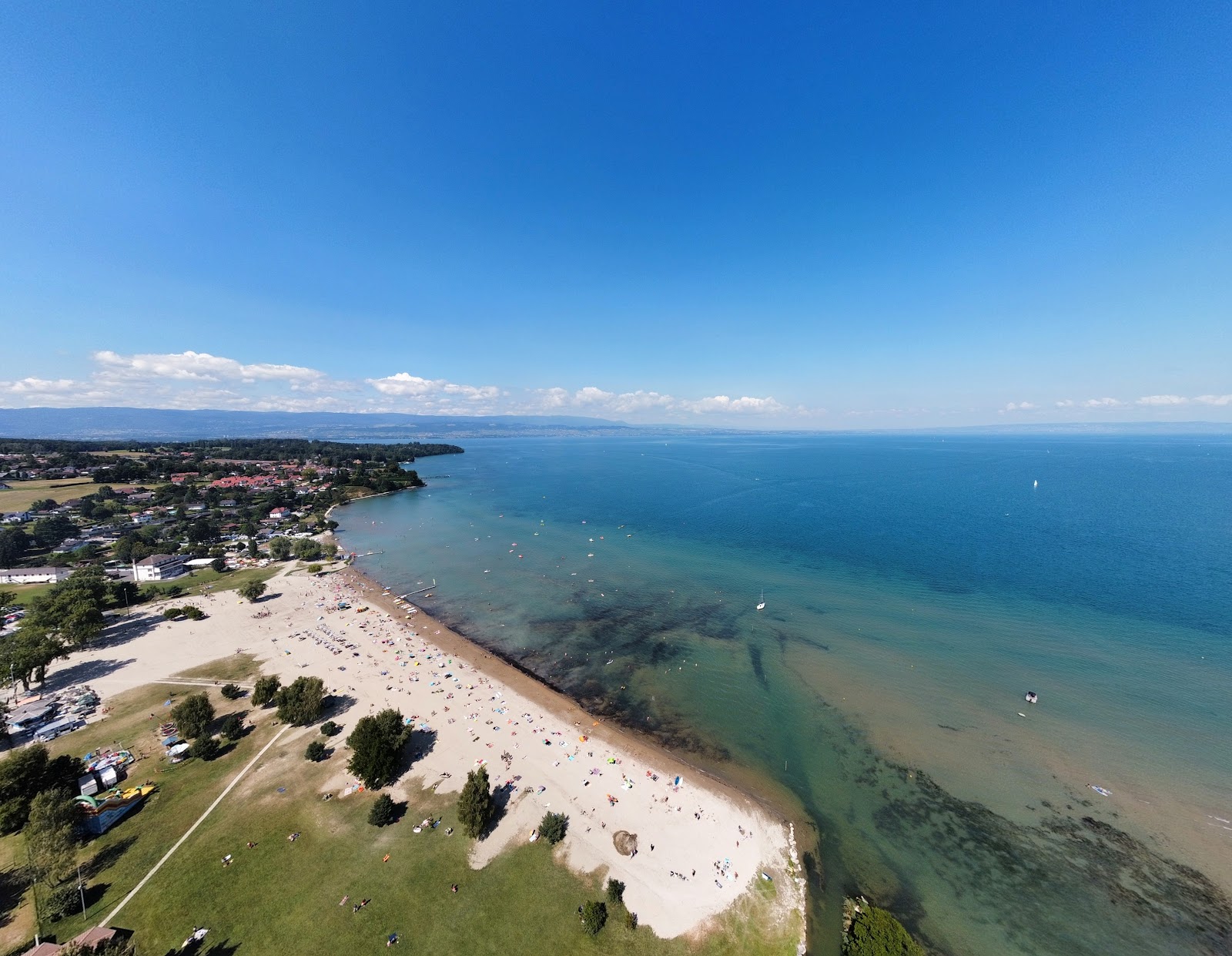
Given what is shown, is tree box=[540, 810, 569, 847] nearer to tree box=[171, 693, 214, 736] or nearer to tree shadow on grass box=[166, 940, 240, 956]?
tree shadow on grass box=[166, 940, 240, 956]

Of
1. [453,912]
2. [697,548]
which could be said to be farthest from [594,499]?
[453,912]

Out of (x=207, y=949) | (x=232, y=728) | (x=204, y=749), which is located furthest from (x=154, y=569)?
(x=207, y=949)

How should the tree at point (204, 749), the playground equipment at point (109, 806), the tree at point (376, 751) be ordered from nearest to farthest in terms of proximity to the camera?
the playground equipment at point (109, 806) < the tree at point (376, 751) < the tree at point (204, 749)

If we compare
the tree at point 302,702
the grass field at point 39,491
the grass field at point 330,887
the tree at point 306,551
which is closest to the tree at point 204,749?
the grass field at point 330,887

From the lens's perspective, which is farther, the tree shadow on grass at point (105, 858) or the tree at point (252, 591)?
the tree at point (252, 591)

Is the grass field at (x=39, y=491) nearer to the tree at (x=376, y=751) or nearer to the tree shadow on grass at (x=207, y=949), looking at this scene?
the tree at (x=376, y=751)
